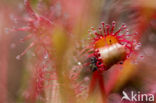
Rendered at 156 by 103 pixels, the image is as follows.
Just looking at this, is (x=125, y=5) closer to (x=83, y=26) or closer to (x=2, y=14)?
(x=83, y=26)

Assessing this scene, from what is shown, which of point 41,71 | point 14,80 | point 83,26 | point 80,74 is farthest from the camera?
point 14,80

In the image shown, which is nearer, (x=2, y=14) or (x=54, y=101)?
(x=54, y=101)

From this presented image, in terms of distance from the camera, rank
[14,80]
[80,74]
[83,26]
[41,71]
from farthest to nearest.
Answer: [14,80]
[83,26]
[80,74]
[41,71]

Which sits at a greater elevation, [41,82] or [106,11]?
[106,11]

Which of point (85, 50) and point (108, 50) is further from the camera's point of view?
point (85, 50)

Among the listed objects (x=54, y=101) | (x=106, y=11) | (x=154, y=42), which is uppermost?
(x=106, y=11)

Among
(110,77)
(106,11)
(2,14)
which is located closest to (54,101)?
(110,77)

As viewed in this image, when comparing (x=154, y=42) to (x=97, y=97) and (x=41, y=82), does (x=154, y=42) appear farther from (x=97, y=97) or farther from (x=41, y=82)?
(x=41, y=82)
